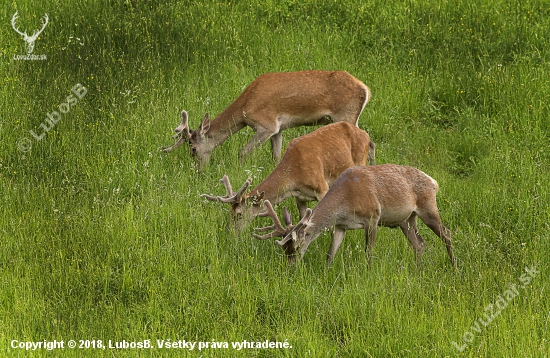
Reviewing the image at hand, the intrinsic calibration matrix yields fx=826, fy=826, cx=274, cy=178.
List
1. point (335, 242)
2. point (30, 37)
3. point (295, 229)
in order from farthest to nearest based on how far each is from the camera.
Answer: point (30, 37)
point (335, 242)
point (295, 229)

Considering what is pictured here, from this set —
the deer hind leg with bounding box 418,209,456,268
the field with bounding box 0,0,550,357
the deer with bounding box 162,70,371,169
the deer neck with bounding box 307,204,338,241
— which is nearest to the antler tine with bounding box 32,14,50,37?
the field with bounding box 0,0,550,357

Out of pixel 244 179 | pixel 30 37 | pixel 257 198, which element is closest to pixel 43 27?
pixel 30 37

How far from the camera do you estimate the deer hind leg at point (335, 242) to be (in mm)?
8164

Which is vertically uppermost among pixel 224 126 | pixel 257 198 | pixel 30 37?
pixel 30 37

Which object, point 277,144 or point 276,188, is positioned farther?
point 277,144

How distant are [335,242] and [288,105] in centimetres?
311

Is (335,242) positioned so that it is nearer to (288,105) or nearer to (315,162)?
(315,162)

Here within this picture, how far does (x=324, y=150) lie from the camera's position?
9.43 m

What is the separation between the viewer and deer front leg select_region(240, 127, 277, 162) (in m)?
10.7

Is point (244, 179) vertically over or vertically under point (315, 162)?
under

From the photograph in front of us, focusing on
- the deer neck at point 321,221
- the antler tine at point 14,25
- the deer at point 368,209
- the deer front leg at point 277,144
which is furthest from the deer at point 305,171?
the antler tine at point 14,25

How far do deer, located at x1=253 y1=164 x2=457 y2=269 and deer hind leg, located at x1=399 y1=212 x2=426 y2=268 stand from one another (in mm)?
11

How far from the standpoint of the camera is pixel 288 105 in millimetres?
10891

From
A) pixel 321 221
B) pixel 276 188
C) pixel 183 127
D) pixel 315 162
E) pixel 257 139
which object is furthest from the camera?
pixel 257 139
